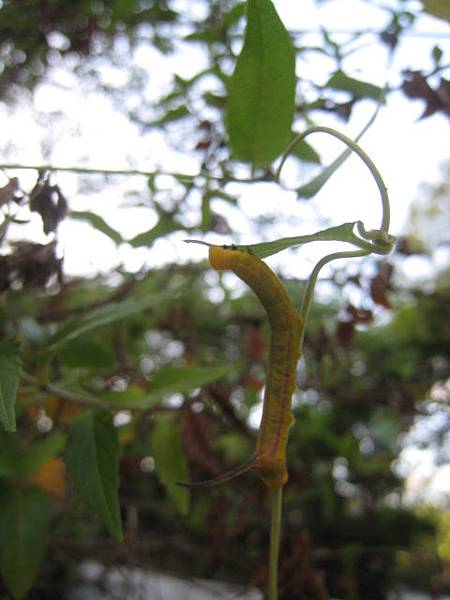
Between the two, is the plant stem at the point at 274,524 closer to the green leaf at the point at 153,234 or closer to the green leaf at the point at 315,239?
the green leaf at the point at 315,239

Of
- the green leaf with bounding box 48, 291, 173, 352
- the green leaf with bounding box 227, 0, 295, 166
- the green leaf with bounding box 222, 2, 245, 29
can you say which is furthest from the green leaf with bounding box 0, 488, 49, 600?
the green leaf with bounding box 222, 2, 245, 29

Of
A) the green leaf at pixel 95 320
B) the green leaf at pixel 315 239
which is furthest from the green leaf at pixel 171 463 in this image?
the green leaf at pixel 315 239

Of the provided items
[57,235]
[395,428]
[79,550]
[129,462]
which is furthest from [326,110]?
[395,428]

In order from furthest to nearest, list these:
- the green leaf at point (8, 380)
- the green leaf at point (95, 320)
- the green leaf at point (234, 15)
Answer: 1. the green leaf at point (234, 15)
2. the green leaf at point (95, 320)
3. the green leaf at point (8, 380)

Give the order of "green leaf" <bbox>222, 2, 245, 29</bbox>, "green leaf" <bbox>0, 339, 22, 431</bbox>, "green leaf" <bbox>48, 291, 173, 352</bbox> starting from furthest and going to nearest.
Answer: "green leaf" <bbox>222, 2, 245, 29</bbox> → "green leaf" <bbox>48, 291, 173, 352</bbox> → "green leaf" <bbox>0, 339, 22, 431</bbox>

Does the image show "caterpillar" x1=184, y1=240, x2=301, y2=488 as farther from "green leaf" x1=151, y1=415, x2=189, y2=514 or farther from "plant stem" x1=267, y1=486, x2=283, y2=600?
"green leaf" x1=151, y1=415, x2=189, y2=514

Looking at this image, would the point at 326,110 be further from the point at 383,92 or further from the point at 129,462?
the point at 129,462

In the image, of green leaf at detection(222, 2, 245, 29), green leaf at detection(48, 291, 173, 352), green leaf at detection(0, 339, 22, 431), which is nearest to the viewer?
green leaf at detection(0, 339, 22, 431)
